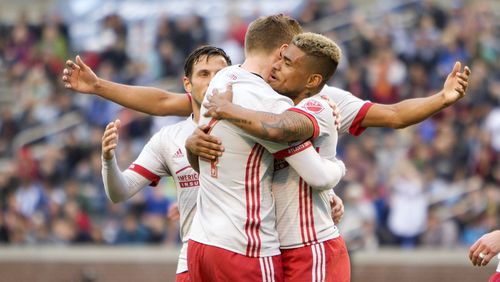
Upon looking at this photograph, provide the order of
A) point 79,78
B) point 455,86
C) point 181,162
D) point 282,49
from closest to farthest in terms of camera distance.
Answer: point 282,49
point 455,86
point 79,78
point 181,162

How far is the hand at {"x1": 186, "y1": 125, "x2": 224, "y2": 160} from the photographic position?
604cm

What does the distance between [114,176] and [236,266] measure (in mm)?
1279

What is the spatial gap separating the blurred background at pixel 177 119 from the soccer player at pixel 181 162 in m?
4.73

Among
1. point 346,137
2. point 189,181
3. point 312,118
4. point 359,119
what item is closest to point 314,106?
point 312,118

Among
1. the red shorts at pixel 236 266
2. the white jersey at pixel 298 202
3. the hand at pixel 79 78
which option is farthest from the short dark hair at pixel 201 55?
the red shorts at pixel 236 266

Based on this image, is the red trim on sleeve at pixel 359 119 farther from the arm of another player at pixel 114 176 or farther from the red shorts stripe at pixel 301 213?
the arm of another player at pixel 114 176

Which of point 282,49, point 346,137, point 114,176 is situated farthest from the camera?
point 346,137

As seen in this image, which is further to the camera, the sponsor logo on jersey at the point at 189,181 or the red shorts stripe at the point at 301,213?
the sponsor logo on jersey at the point at 189,181

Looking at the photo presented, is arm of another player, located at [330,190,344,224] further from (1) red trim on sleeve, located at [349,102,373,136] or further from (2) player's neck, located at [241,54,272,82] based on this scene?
(2) player's neck, located at [241,54,272,82]

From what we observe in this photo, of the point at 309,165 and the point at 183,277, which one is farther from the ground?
the point at 309,165

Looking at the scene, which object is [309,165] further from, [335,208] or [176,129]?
[176,129]

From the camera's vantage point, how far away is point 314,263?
6090mm

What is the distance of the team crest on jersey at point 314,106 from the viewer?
5.98m

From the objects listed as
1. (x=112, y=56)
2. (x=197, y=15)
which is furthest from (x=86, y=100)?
(x=197, y=15)
